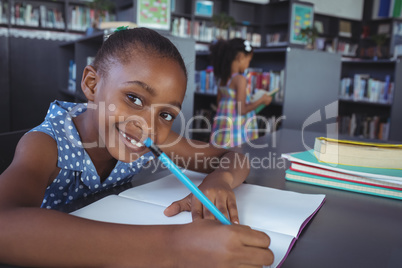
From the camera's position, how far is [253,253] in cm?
38

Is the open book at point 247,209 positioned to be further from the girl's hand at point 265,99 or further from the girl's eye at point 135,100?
the girl's hand at point 265,99

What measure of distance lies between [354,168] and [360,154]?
0.13 feet

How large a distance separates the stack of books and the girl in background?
6.74 feet

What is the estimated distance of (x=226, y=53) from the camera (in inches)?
121

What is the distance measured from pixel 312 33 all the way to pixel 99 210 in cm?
446

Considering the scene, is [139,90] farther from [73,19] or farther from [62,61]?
[73,19]

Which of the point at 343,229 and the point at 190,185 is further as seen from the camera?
the point at 343,229

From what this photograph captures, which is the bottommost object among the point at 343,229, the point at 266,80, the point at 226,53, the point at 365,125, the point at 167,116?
the point at 365,125

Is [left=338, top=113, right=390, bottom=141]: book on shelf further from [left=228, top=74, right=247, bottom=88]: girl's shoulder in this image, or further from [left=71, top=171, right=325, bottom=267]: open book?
[left=71, top=171, right=325, bottom=267]: open book

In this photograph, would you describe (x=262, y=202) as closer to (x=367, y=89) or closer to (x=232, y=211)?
(x=232, y=211)

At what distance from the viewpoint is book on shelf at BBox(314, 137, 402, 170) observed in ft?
2.57

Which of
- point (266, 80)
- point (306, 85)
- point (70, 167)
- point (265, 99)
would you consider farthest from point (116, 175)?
point (266, 80)

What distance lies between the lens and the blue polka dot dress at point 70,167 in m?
0.67

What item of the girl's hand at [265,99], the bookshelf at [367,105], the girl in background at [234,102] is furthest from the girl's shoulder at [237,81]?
the bookshelf at [367,105]
